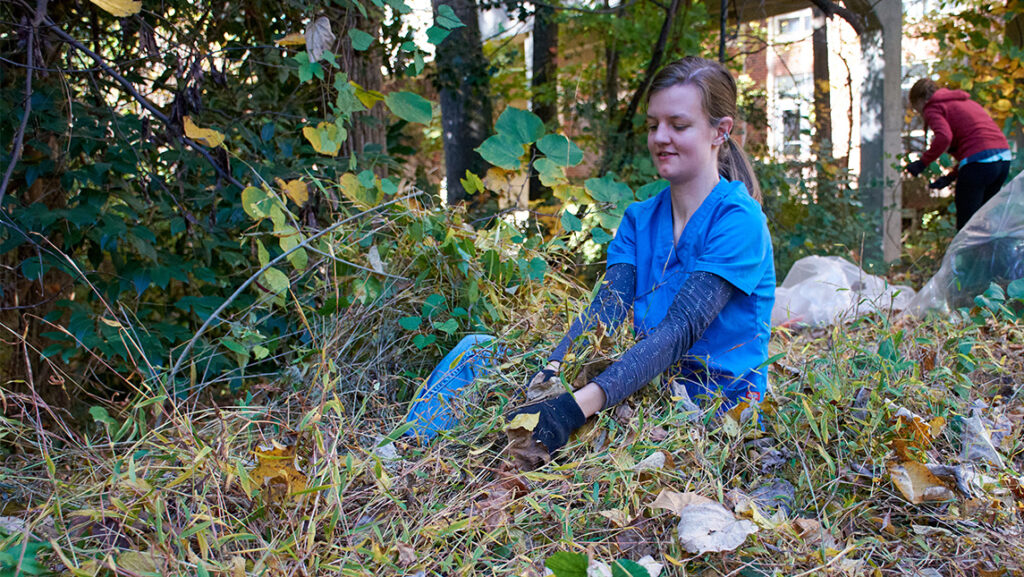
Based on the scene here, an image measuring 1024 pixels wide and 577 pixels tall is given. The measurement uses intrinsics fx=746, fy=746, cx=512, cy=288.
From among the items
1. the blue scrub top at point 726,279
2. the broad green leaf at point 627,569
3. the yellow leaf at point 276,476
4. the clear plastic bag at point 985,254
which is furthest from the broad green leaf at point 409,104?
the clear plastic bag at point 985,254

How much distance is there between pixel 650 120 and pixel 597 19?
156 inches

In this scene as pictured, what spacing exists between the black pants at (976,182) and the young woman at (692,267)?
3.38 metres

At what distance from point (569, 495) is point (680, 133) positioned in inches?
34.2

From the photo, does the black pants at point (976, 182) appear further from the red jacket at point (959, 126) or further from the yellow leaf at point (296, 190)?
the yellow leaf at point (296, 190)

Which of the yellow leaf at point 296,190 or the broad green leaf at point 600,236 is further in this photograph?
the broad green leaf at point 600,236

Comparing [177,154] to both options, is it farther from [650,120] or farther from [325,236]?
[650,120]

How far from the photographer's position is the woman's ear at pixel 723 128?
1.75 meters

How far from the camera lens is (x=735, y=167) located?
1.86 meters

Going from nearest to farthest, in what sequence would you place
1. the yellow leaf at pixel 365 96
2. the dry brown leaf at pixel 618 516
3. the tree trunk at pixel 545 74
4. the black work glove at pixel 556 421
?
the dry brown leaf at pixel 618 516, the black work glove at pixel 556 421, the yellow leaf at pixel 365 96, the tree trunk at pixel 545 74

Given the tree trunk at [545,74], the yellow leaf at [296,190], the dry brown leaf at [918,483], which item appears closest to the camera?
the dry brown leaf at [918,483]

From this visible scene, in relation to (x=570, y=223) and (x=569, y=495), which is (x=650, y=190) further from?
(x=569, y=495)

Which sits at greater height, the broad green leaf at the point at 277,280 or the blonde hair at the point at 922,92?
the blonde hair at the point at 922,92

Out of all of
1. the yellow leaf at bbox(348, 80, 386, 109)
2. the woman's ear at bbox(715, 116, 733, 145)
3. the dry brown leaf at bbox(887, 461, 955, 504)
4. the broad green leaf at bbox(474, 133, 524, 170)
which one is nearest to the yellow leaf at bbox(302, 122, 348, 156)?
the yellow leaf at bbox(348, 80, 386, 109)

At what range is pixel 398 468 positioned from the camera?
1361 mm
